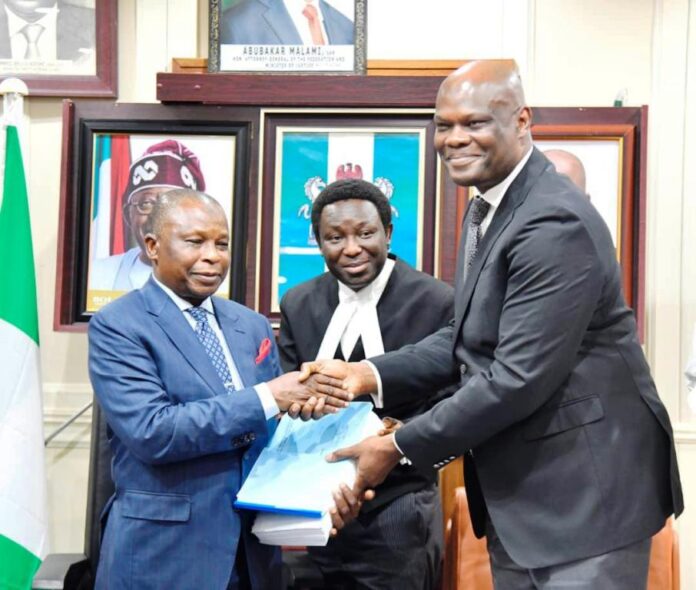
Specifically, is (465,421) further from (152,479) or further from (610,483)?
(152,479)

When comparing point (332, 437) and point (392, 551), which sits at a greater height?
point (332, 437)

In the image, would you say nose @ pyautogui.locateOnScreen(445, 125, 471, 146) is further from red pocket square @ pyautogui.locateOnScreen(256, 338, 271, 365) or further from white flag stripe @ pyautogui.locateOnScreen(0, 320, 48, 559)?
white flag stripe @ pyautogui.locateOnScreen(0, 320, 48, 559)

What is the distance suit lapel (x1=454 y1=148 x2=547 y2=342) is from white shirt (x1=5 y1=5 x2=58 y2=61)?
252 cm

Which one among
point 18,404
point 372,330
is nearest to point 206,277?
point 372,330

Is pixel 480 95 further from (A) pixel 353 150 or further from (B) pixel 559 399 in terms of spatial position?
(A) pixel 353 150

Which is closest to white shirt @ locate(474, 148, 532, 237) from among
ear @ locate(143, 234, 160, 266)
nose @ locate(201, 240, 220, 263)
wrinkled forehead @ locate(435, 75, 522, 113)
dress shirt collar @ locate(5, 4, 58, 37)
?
wrinkled forehead @ locate(435, 75, 522, 113)

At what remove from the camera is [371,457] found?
208 centimetres

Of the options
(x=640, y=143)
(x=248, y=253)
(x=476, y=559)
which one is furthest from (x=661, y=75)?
(x=476, y=559)

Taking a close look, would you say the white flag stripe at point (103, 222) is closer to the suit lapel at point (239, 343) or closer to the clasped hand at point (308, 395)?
the suit lapel at point (239, 343)

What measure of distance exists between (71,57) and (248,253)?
4.03 feet

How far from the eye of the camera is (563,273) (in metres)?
1.73

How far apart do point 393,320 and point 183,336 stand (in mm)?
727

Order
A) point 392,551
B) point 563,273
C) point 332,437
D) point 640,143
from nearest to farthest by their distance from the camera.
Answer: point 563,273, point 332,437, point 392,551, point 640,143

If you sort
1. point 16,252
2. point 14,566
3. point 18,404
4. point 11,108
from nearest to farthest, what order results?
point 14,566 < point 18,404 < point 16,252 < point 11,108
